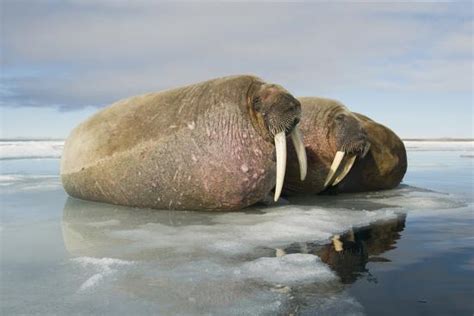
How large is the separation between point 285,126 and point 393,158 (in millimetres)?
3126

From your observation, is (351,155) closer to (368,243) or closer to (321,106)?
(321,106)

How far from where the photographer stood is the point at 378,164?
24.3 ft

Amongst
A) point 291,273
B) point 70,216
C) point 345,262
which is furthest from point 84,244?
point 345,262

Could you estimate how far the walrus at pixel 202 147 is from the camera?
5.23 metres

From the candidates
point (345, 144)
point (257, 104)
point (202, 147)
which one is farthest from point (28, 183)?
point (345, 144)

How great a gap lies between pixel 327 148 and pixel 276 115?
1.74 meters

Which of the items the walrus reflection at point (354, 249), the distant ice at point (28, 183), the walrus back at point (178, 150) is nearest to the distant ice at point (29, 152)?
the distant ice at point (28, 183)

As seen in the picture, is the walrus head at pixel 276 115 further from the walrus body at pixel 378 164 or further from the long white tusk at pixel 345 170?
the walrus body at pixel 378 164

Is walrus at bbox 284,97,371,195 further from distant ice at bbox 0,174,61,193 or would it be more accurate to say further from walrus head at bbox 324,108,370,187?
distant ice at bbox 0,174,61,193

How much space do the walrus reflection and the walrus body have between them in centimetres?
279

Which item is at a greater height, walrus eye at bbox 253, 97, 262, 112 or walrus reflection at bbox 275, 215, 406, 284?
walrus eye at bbox 253, 97, 262, 112

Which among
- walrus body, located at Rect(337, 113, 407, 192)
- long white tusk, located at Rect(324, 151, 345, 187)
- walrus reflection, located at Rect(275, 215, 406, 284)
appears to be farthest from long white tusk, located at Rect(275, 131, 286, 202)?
walrus body, located at Rect(337, 113, 407, 192)

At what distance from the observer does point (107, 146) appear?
587 cm

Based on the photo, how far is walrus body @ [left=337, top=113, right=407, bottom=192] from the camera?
7332 millimetres
